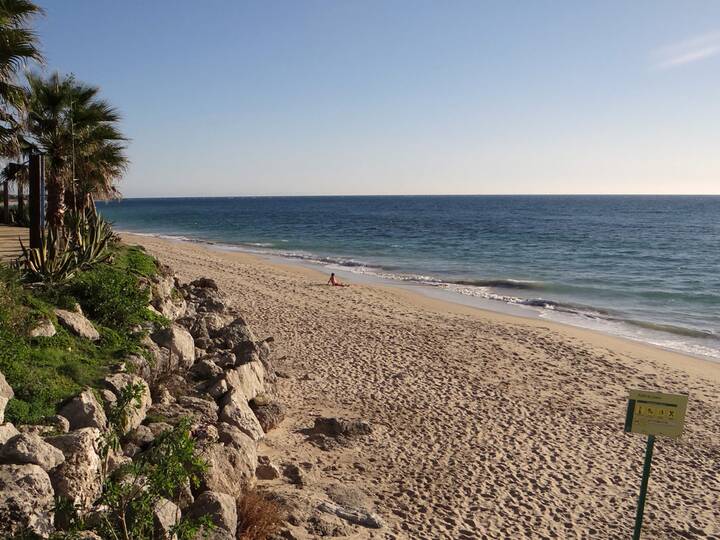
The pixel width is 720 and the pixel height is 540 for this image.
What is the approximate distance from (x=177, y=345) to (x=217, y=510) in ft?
13.8

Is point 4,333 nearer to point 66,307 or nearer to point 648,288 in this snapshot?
point 66,307

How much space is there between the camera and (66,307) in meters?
9.20

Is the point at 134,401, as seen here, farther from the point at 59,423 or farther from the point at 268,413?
the point at 268,413

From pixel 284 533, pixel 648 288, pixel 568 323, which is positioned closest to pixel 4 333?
pixel 284 533

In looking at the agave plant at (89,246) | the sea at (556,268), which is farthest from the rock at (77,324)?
the sea at (556,268)

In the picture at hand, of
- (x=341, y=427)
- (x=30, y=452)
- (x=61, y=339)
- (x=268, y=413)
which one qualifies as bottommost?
(x=341, y=427)

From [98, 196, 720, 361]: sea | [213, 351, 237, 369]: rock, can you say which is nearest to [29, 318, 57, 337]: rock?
[213, 351, 237, 369]: rock

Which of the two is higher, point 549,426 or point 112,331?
point 112,331

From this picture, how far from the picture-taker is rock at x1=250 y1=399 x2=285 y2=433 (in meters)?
9.43

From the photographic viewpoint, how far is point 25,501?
448 centimetres

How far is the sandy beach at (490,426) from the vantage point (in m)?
7.83

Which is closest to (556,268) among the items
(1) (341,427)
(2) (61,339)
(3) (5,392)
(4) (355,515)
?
(1) (341,427)

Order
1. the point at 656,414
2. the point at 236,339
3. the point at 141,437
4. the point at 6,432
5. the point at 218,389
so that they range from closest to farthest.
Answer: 1. the point at 6,432
2. the point at 656,414
3. the point at 141,437
4. the point at 218,389
5. the point at 236,339

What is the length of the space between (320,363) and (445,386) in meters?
3.01
